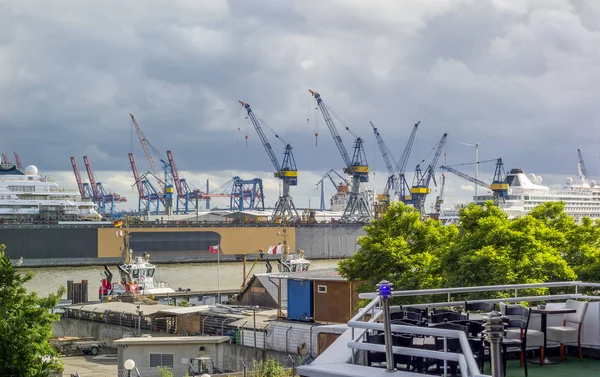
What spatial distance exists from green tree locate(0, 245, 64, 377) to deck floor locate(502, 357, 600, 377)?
8.73 metres

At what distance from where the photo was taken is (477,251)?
21562 mm

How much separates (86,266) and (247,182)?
88.0 meters

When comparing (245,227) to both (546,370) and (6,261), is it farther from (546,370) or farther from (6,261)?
(546,370)

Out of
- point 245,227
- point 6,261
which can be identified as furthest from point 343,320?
point 245,227

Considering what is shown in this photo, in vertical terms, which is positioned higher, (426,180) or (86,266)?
(426,180)

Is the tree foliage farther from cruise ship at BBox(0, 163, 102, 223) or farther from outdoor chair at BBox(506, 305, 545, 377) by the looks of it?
cruise ship at BBox(0, 163, 102, 223)

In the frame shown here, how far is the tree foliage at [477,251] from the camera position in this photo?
21.0 meters

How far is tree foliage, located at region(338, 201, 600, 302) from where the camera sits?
2105 cm

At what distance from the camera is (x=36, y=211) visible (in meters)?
90.0

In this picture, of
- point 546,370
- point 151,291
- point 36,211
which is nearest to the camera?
point 546,370

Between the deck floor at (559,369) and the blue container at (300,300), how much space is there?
65.5 ft

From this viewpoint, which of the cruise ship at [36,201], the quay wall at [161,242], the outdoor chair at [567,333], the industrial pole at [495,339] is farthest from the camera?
the cruise ship at [36,201]

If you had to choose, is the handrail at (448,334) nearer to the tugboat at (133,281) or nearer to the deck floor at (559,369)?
the deck floor at (559,369)

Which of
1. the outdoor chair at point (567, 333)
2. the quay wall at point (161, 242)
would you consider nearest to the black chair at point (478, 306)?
the outdoor chair at point (567, 333)
